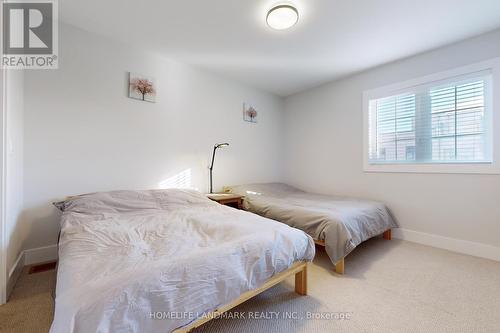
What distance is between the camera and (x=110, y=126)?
236 cm

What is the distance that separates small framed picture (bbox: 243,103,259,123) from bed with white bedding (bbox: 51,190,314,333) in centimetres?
216

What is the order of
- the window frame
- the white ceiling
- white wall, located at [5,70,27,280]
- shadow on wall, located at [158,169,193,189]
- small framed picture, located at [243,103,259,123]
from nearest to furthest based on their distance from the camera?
1. white wall, located at [5,70,27,280]
2. the white ceiling
3. the window frame
4. shadow on wall, located at [158,169,193,189]
5. small framed picture, located at [243,103,259,123]

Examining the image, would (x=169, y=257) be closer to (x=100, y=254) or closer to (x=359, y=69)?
(x=100, y=254)

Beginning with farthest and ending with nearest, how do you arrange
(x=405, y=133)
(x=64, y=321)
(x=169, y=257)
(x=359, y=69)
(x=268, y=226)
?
(x=359, y=69) < (x=405, y=133) < (x=268, y=226) < (x=169, y=257) < (x=64, y=321)

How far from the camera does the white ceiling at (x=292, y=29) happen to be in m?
1.86

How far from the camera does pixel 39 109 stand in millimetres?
2010

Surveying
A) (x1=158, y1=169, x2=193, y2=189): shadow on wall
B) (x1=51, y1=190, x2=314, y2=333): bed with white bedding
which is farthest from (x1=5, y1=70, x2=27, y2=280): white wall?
(x1=158, y1=169, x2=193, y2=189): shadow on wall

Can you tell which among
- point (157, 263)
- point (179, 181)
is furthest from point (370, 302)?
point (179, 181)

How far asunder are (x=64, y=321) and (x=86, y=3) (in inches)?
95.9

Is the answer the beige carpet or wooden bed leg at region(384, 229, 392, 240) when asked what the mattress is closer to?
wooden bed leg at region(384, 229, 392, 240)

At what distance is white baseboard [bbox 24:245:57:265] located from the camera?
6.51ft

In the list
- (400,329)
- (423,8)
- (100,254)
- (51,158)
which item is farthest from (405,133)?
(51,158)

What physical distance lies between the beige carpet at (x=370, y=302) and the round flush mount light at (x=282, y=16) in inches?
91.4

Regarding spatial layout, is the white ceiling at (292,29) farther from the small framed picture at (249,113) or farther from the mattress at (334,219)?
the mattress at (334,219)
